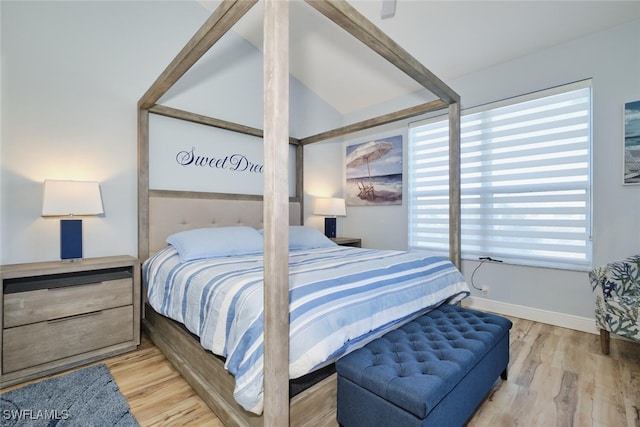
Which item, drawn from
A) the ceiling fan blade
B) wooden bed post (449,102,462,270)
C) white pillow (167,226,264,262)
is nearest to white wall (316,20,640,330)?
wooden bed post (449,102,462,270)

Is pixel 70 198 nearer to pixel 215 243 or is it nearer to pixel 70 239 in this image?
pixel 70 239

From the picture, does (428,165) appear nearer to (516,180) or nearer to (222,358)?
(516,180)

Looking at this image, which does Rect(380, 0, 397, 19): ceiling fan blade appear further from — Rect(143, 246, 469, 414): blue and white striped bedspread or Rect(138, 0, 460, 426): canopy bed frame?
Rect(143, 246, 469, 414): blue and white striped bedspread

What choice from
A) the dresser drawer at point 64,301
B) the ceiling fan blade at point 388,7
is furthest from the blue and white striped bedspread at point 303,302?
the ceiling fan blade at point 388,7

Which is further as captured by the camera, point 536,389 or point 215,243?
point 215,243

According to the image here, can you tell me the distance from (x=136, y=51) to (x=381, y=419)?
11.0ft

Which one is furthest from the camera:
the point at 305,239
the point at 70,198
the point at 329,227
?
the point at 329,227

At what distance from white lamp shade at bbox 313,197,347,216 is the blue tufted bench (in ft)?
7.72

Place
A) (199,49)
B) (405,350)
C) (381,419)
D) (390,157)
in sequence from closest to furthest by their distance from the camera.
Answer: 1. (381,419)
2. (405,350)
3. (199,49)
4. (390,157)

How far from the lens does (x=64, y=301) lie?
1.99 meters

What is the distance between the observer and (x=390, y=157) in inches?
159

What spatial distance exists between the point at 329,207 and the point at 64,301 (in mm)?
2792

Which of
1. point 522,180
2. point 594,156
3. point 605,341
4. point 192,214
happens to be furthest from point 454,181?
point 192,214

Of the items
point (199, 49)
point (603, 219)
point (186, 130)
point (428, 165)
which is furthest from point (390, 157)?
point (199, 49)
